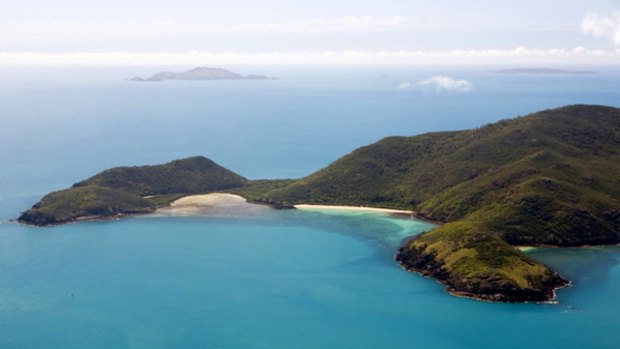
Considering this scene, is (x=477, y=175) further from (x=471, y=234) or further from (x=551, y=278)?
(x=551, y=278)

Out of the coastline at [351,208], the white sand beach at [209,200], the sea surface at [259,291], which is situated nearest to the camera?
the sea surface at [259,291]

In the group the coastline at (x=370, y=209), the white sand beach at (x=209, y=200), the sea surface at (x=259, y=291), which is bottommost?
the sea surface at (x=259, y=291)

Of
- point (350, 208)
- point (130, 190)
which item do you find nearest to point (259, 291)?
point (350, 208)

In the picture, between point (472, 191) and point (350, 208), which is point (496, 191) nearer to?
point (472, 191)

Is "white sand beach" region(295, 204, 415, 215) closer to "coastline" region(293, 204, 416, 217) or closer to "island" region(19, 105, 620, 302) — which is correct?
"coastline" region(293, 204, 416, 217)

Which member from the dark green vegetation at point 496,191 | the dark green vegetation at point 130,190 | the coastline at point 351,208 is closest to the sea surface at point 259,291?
the coastline at point 351,208

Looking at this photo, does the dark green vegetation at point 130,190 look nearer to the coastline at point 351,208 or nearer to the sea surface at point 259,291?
the sea surface at point 259,291

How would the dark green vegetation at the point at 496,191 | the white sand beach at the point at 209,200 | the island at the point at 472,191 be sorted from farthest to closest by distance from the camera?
the white sand beach at the point at 209,200
the island at the point at 472,191
the dark green vegetation at the point at 496,191
